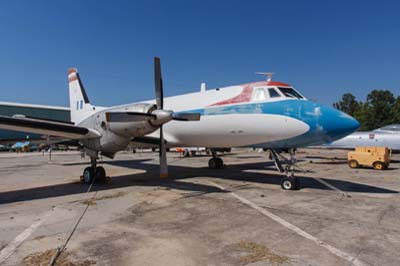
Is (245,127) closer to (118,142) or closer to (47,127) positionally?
(118,142)

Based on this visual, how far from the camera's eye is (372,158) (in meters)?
17.7

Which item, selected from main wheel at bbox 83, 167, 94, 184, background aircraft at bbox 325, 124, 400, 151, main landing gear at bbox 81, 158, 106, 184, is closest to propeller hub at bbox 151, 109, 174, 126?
main landing gear at bbox 81, 158, 106, 184

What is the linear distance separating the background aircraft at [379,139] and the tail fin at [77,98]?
19375 millimetres

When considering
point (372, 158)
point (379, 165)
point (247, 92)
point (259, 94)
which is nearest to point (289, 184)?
point (259, 94)

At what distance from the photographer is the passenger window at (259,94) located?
10028 mm

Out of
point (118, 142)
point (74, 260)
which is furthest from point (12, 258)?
point (118, 142)

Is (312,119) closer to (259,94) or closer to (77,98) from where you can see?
(259,94)

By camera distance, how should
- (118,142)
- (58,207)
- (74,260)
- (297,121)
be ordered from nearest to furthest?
1. (74,260)
2. (58,207)
3. (297,121)
4. (118,142)

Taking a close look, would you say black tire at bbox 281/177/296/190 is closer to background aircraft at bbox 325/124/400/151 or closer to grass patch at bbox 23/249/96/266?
grass patch at bbox 23/249/96/266

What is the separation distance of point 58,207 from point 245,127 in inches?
251

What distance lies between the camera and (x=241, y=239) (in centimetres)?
510

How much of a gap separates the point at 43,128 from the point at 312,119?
8933 mm

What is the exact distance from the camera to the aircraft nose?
337 inches

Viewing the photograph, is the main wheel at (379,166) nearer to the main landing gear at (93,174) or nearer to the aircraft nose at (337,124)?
the aircraft nose at (337,124)
